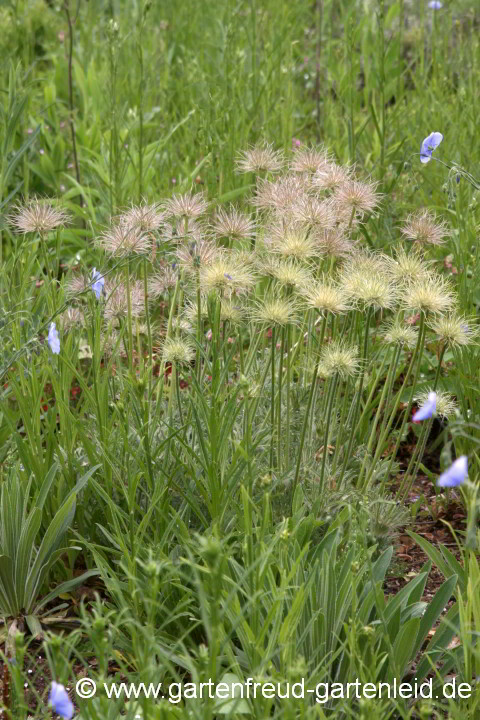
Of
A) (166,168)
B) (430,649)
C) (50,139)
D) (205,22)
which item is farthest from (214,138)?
(205,22)

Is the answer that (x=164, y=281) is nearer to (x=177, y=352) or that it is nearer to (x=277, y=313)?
(x=177, y=352)

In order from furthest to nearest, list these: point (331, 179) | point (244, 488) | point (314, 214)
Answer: point (331, 179) < point (314, 214) < point (244, 488)

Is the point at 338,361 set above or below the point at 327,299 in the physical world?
below

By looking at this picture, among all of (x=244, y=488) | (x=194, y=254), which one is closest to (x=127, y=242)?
(x=194, y=254)

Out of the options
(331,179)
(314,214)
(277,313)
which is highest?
(331,179)

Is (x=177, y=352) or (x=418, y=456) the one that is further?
(x=418, y=456)

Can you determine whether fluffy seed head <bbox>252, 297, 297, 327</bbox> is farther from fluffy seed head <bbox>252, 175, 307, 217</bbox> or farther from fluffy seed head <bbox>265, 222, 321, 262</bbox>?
fluffy seed head <bbox>252, 175, 307, 217</bbox>

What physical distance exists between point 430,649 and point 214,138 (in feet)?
7.14

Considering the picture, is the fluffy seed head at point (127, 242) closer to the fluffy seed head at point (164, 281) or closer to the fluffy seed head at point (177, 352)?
the fluffy seed head at point (164, 281)

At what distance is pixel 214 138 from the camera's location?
136 inches

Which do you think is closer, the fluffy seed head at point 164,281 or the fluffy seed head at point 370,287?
the fluffy seed head at point 370,287

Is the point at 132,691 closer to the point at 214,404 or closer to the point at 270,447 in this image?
the point at 214,404

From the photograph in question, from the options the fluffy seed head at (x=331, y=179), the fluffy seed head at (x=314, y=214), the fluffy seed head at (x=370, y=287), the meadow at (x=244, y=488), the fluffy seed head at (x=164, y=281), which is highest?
the fluffy seed head at (x=331, y=179)

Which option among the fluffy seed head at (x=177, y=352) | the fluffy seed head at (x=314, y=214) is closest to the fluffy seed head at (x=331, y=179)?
the fluffy seed head at (x=314, y=214)
